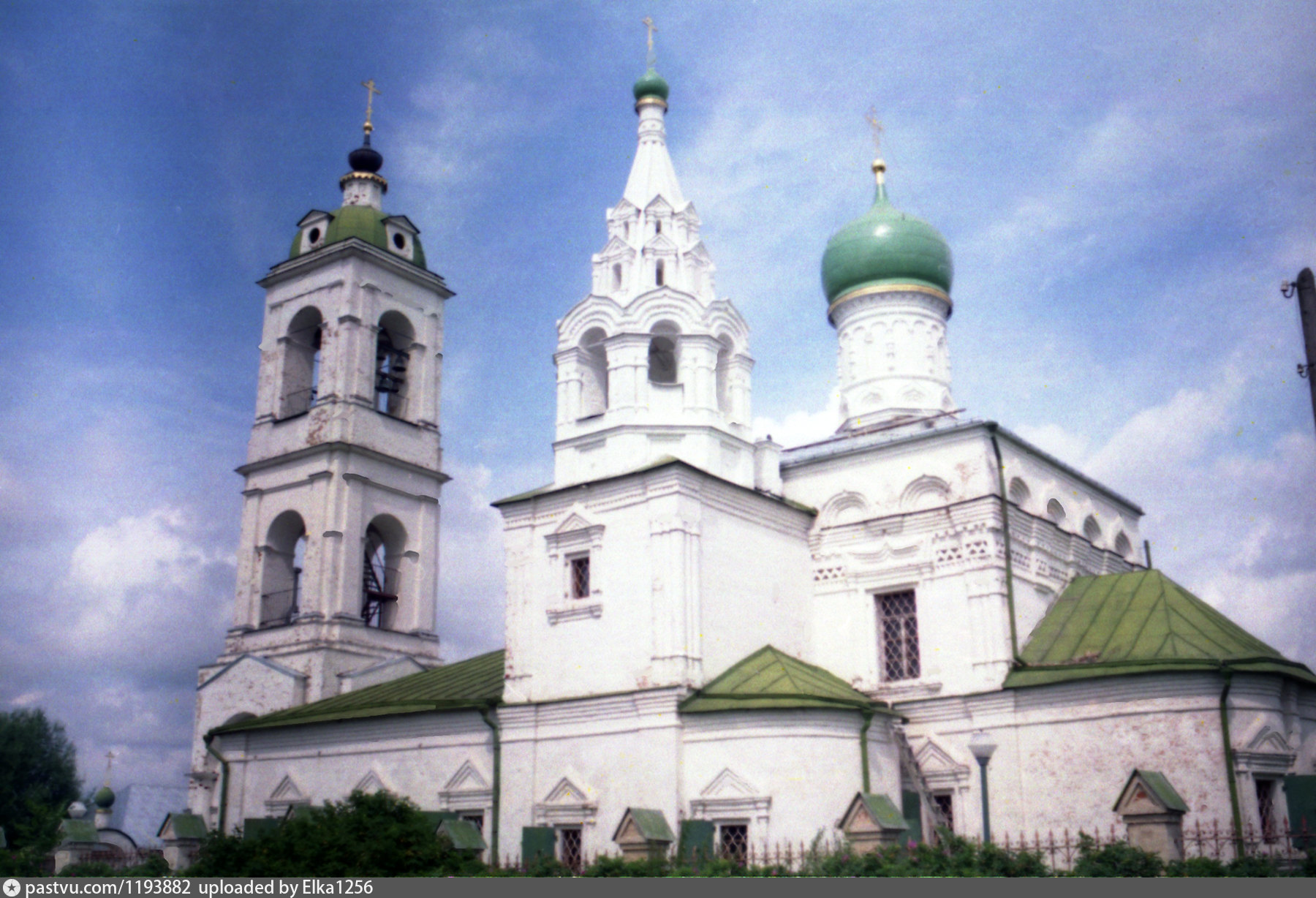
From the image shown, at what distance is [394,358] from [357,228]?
2985mm

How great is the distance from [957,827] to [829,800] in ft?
8.06

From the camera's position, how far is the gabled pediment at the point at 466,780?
19.4 metres

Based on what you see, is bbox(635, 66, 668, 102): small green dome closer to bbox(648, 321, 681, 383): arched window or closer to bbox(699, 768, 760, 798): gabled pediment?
bbox(648, 321, 681, 383): arched window

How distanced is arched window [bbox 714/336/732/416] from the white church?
2.3 inches

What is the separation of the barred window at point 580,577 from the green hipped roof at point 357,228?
1200 centimetres

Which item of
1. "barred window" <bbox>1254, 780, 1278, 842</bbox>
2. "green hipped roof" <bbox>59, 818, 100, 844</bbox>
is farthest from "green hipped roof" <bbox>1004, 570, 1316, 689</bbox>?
"green hipped roof" <bbox>59, 818, 100, 844</bbox>

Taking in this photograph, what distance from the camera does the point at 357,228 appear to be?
94.0ft

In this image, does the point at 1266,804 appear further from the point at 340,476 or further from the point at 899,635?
the point at 340,476

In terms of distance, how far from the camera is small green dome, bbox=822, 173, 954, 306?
77.7ft

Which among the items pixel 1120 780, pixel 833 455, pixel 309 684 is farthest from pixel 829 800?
pixel 309 684

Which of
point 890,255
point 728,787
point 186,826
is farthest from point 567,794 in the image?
point 890,255

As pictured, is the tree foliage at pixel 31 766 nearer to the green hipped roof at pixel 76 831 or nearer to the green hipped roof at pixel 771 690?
the green hipped roof at pixel 76 831

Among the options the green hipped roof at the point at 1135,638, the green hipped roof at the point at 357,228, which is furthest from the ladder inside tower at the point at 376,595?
the green hipped roof at the point at 1135,638

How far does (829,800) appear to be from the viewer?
1700cm
